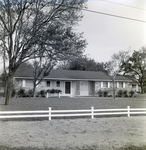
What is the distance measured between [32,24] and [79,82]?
9.57 m

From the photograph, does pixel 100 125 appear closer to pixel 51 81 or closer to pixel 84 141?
pixel 84 141

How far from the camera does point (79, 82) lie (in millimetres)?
17469

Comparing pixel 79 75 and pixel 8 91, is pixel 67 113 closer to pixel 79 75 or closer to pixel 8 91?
pixel 8 91

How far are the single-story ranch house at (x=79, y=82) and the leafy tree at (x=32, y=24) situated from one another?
17.2 ft

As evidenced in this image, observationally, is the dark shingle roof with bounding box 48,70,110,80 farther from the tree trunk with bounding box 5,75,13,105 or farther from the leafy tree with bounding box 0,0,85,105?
the leafy tree with bounding box 0,0,85,105

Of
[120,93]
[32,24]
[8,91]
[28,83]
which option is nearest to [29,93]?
[28,83]

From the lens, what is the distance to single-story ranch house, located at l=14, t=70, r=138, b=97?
15705 millimetres

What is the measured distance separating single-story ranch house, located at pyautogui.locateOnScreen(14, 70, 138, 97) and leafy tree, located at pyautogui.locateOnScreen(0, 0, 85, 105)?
17.2 ft

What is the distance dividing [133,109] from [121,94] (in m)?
7.63

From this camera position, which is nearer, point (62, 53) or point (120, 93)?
point (62, 53)

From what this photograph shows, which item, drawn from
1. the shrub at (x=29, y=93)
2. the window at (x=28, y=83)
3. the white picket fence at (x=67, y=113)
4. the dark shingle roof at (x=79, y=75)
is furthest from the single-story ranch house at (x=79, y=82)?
the white picket fence at (x=67, y=113)

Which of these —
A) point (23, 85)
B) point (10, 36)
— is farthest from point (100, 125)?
point (23, 85)

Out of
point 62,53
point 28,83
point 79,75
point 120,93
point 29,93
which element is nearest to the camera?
point 62,53

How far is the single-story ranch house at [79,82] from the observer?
15705mm
